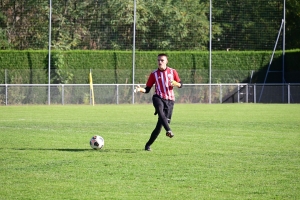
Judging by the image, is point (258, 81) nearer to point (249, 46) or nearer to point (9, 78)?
point (249, 46)

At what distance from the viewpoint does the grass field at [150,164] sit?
8.05 meters

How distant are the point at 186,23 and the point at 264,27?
5.47 m

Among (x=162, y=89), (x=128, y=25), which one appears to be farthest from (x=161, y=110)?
(x=128, y=25)

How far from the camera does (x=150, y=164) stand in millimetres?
10617

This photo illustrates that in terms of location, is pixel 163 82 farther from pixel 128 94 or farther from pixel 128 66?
pixel 128 66

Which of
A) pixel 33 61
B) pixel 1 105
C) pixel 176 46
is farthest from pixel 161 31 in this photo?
pixel 1 105

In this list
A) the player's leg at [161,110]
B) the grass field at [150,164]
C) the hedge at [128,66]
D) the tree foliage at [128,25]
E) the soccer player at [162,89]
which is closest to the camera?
the grass field at [150,164]

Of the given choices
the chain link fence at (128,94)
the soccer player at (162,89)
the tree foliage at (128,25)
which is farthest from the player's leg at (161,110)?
the tree foliage at (128,25)

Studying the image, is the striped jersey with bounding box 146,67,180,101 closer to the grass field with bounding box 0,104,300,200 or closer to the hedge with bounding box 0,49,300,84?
the grass field with bounding box 0,104,300,200

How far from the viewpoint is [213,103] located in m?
39.2

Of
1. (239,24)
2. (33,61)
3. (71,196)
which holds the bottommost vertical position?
(71,196)

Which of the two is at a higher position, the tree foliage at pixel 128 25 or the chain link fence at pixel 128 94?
the tree foliage at pixel 128 25

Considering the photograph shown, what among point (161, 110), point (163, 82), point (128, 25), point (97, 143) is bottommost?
point (97, 143)

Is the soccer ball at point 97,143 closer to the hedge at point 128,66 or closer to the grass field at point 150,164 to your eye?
the grass field at point 150,164
